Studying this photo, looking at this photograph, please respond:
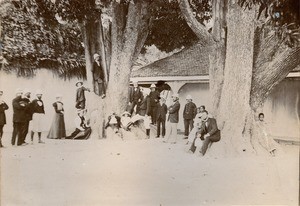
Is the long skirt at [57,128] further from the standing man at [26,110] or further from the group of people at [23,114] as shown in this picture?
the standing man at [26,110]

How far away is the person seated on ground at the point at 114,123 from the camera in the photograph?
5.18 m

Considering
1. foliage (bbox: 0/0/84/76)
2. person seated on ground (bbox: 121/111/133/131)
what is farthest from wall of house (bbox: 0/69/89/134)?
person seated on ground (bbox: 121/111/133/131)

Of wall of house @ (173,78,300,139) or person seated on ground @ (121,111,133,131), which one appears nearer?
wall of house @ (173,78,300,139)

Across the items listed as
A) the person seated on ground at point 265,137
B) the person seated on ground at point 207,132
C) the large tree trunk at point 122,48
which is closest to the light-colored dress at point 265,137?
the person seated on ground at point 265,137

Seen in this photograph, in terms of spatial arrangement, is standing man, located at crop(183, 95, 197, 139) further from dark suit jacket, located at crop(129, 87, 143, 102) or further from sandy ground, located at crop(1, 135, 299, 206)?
dark suit jacket, located at crop(129, 87, 143, 102)

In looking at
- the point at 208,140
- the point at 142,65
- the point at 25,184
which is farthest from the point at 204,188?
the point at 25,184

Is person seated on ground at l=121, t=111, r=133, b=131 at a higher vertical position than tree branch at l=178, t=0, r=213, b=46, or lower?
lower

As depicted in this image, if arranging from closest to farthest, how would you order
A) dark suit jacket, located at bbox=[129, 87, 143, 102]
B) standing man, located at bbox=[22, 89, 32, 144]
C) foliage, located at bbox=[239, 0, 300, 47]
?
foliage, located at bbox=[239, 0, 300, 47] < standing man, located at bbox=[22, 89, 32, 144] < dark suit jacket, located at bbox=[129, 87, 143, 102]

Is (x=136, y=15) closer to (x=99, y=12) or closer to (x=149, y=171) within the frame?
(x=99, y=12)

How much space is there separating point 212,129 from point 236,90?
442 mm

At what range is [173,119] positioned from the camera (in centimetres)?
515

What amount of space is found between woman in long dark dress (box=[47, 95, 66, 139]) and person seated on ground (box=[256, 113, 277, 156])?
74.1 inches

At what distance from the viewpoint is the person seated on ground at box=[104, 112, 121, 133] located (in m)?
5.18

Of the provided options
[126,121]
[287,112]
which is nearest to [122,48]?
[126,121]
